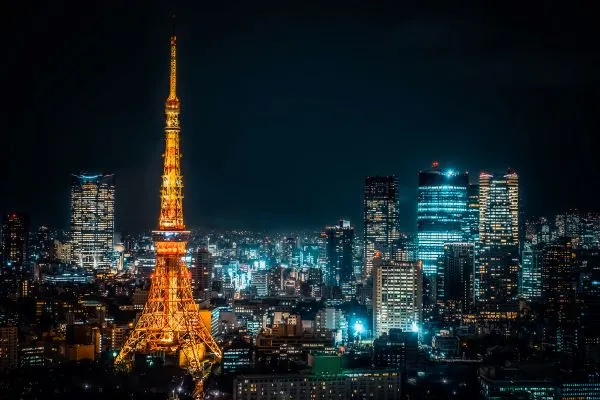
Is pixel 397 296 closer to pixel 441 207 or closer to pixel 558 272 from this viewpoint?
pixel 558 272

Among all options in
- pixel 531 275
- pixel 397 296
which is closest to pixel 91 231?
pixel 397 296

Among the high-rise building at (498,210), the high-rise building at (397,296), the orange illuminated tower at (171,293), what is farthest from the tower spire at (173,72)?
the high-rise building at (498,210)

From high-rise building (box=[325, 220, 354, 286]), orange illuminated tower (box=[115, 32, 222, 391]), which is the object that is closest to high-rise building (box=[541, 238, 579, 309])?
high-rise building (box=[325, 220, 354, 286])

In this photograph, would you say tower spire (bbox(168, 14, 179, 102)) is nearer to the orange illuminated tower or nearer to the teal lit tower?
the orange illuminated tower

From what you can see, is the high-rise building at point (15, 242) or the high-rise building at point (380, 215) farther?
the high-rise building at point (380, 215)

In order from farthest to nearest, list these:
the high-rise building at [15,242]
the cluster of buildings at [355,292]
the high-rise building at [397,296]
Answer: the high-rise building at [15,242] < the high-rise building at [397,296] < the cluster of buildings at [355,292]

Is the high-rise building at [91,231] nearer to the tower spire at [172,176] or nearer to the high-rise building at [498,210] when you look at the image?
the high-rise building at [498,210]
